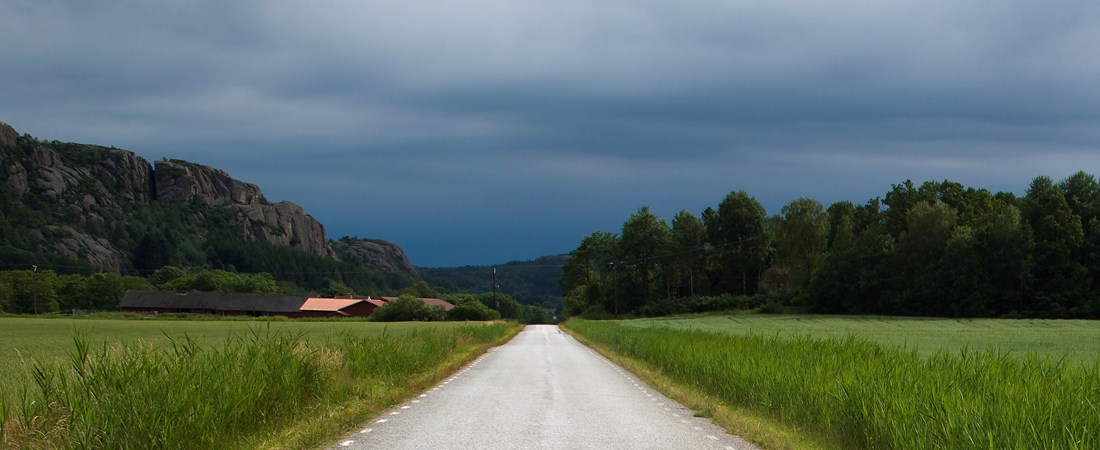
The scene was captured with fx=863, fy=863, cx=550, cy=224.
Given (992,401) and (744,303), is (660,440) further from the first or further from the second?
(744,303)

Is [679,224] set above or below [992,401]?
above

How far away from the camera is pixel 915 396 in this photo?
10633 millimetres

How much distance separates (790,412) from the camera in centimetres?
1455

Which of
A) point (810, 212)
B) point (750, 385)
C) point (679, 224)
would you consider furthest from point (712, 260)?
point (750, 385)

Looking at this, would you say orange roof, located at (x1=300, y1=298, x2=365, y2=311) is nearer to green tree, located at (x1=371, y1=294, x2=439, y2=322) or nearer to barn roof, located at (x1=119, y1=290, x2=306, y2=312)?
barn roof, located at (x1=119, y1=290, x2=306, y2=312)

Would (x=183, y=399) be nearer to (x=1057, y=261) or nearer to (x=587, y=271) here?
(x=1057, y=261)

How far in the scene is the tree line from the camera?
8112 cm

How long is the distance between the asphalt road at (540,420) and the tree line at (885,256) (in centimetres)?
7255

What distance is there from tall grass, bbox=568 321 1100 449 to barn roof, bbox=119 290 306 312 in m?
141

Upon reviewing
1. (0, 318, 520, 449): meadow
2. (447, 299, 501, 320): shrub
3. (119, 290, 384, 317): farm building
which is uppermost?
(119, 290, 384, 317): farm building

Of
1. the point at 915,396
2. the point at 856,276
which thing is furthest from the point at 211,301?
the point at 915,396

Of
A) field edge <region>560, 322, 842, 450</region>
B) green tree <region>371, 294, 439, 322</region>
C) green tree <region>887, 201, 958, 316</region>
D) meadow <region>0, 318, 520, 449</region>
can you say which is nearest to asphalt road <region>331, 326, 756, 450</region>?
field edge <region>560, 322, 842, 450</region>

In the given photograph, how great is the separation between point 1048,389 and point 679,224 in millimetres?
127060

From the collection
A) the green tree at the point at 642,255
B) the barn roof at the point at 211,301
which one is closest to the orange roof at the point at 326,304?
the barn roof at the point at 211,301
